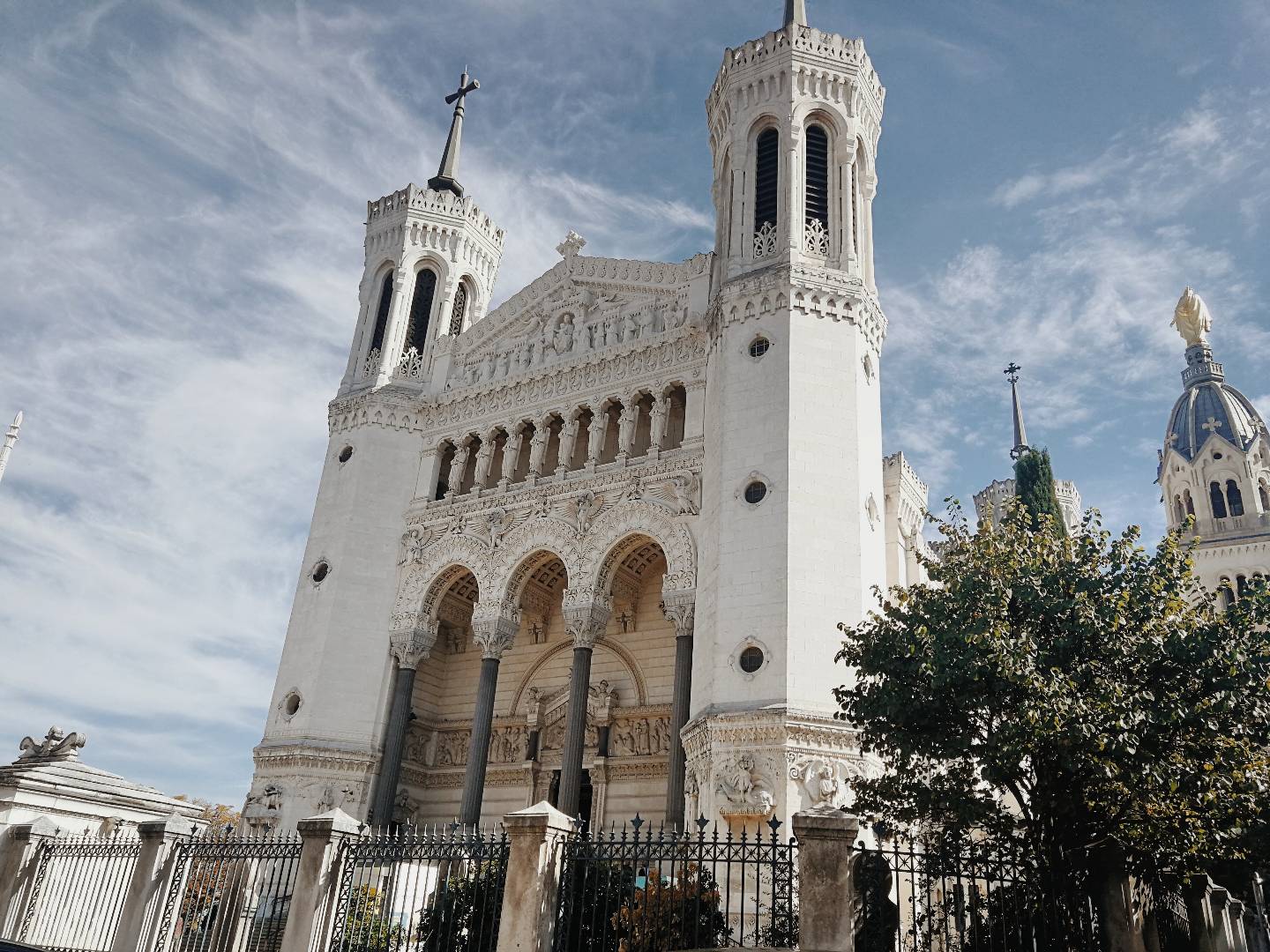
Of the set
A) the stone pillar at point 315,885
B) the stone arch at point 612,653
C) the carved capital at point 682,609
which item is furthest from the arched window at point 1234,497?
the stone pillar at point 315,885

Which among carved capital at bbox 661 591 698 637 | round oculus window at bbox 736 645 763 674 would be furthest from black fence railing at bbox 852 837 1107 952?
carved capital at bbox 661 591 698 637

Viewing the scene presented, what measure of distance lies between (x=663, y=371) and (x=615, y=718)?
8597 mm

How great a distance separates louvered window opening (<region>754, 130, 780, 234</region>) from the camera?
25184 millimetres

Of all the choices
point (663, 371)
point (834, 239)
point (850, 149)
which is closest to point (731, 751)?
point (663, 371)

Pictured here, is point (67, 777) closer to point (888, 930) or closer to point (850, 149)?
point (888, 930)

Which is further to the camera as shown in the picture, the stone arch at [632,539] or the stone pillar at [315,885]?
the stone arch at [632,539]

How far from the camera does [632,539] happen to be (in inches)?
961

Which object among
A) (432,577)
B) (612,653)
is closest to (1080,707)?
(612,653)

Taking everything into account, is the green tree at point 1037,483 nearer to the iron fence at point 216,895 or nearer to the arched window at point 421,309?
the arched window at point 421,309

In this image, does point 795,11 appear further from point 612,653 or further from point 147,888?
point 147,888

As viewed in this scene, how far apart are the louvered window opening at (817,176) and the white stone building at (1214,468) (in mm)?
35497

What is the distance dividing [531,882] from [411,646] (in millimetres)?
15272

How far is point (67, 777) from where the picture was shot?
54.4 ft

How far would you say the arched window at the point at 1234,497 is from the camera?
54156mm
